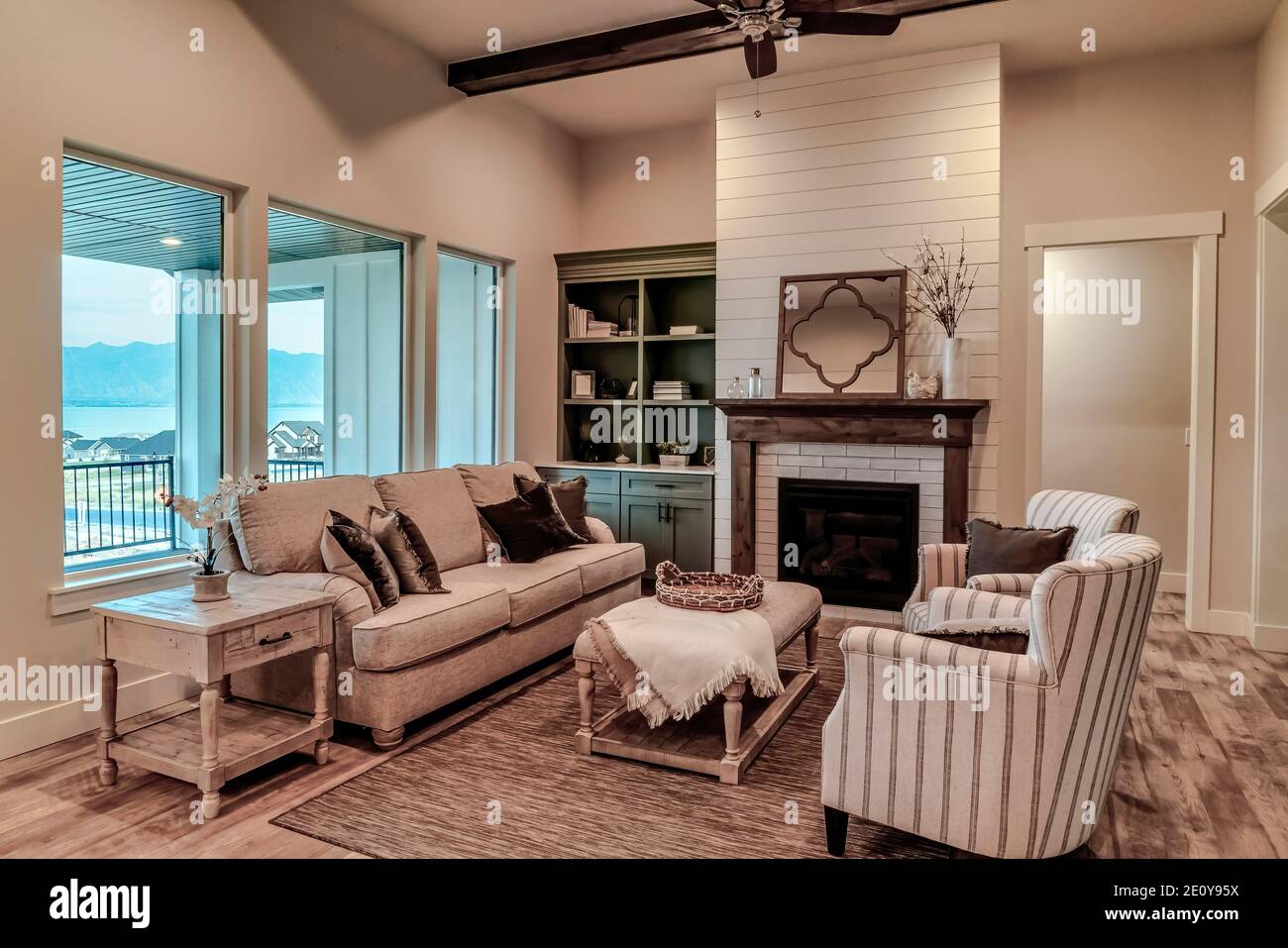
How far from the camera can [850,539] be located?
17.6ft

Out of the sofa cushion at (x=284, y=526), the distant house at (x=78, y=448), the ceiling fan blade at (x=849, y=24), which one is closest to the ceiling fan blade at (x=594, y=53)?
the ceiling fan blade at (x=849, y=24)

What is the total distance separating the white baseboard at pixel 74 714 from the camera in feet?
9.97

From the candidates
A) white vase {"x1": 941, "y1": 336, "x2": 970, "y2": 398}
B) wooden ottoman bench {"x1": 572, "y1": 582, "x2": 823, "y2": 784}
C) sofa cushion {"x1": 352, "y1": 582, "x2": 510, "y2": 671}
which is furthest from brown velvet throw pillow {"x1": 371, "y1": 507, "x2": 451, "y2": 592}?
white vase {"x1": 941, "y1": 336, "x2": 970, "y2": 398}

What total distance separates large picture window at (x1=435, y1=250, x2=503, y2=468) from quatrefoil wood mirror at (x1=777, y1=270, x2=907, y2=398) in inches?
78.6

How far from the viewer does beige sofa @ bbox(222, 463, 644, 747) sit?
313cm

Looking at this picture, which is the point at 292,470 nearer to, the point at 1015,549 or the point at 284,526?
the point at 284,526

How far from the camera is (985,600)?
3049 millimetres

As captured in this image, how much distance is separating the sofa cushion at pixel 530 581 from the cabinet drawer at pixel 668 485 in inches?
62.6

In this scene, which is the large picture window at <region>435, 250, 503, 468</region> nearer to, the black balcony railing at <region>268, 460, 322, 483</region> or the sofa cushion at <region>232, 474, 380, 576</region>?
the black balcony railing at <region>268, 460, 322, 483</region>

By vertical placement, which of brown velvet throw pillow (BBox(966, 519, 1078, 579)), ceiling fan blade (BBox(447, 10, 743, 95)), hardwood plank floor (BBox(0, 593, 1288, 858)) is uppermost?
ceiling fan blade (BBox(447, 10, 743, 95))

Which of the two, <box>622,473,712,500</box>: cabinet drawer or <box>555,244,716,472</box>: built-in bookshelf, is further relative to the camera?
<box>555,244,716,472</box>: built-in bookshelf

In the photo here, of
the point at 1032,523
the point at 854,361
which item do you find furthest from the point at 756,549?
the point at 1032,523

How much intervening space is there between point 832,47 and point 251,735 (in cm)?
468

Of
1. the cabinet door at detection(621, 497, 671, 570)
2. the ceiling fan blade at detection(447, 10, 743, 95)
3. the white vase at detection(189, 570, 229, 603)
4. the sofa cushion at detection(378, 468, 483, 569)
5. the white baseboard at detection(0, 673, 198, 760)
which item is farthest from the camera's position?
the cabinet door at detection(621, 497, 671, 570)
